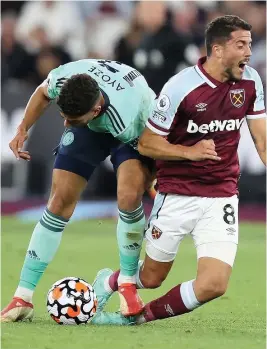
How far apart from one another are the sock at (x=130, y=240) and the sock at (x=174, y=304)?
337 mm

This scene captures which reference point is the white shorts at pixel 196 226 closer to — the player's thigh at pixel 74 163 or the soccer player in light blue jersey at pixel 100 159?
the soccer player in light blue jersey at pixel 100 159

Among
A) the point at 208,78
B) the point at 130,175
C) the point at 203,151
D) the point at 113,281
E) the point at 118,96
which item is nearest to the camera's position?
the point at 203,151

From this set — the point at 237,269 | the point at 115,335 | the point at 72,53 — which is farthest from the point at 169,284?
the point at 72,53

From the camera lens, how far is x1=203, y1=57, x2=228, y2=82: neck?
7.63 metres

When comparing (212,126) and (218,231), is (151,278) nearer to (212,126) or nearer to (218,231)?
(218,231)

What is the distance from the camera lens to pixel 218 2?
17641mm

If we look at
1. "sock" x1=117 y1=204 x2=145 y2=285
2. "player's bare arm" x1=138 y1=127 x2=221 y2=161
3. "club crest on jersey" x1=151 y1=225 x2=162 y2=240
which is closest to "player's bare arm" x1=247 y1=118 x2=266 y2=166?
"player's bare arm" x1=138 y1=127 x2=221 y2=161

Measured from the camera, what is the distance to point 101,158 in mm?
8266

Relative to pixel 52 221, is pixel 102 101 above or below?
above

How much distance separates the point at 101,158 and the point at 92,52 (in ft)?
30.8

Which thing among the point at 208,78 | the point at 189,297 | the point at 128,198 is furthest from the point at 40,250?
the point at 208,78

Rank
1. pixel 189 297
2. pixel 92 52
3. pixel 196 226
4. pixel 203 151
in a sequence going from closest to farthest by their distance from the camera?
pixel 203 151 → pixel 189 297 → pixel 196 226 → pixel 92 52

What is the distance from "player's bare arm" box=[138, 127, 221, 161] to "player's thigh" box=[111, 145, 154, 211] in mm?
318

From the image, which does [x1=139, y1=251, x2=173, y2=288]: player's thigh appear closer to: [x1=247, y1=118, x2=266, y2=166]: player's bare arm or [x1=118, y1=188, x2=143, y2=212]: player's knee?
[x1=118, y1=188, x2=143, y2=212]: player's knee
